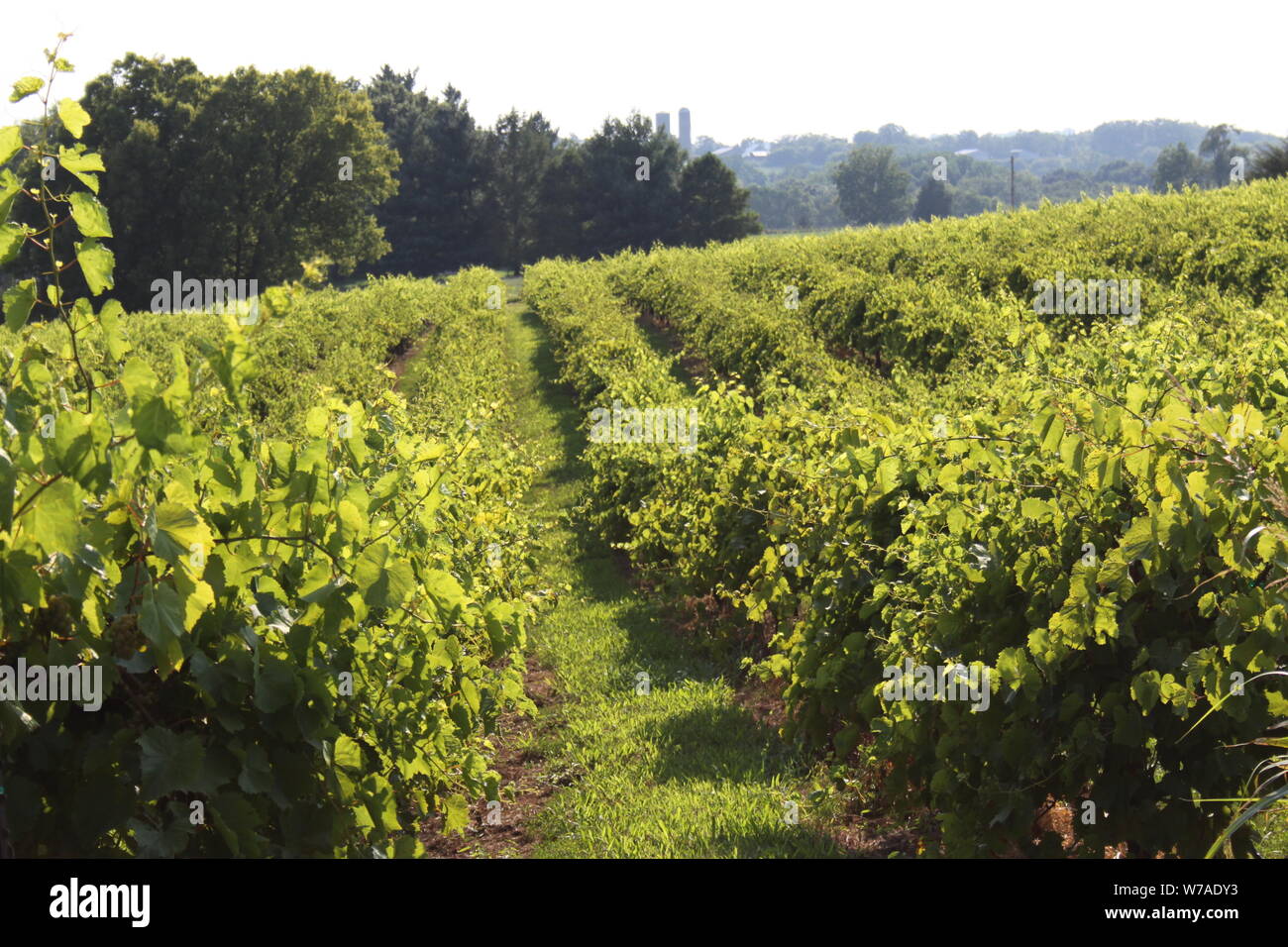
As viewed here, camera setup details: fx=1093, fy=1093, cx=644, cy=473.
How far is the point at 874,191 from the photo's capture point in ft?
397

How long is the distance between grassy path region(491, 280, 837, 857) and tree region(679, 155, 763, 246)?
5425cm

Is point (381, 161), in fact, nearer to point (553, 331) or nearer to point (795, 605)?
point (553, 331)

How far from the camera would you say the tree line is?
44.3 m

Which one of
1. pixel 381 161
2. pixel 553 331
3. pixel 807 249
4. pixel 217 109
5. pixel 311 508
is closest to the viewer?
pixel 311 508

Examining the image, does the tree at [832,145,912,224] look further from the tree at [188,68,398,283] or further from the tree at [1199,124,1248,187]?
the tree at [188,68,398,283]

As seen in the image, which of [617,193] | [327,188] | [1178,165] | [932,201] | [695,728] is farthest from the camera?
[1178,165]

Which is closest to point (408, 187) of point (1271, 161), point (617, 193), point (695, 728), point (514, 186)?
point (514, 186)

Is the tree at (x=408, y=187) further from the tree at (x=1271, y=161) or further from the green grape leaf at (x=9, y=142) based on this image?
the green grape leaf at (x=9, y=142)

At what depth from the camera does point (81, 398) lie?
298cm

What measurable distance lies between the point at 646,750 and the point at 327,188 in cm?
4776

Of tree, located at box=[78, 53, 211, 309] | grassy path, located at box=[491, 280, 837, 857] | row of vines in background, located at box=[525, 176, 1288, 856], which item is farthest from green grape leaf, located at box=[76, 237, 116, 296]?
tree, located at box=[78, 53, 211, 309]

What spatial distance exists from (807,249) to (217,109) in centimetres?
2934

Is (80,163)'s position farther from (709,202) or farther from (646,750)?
(709,202)
